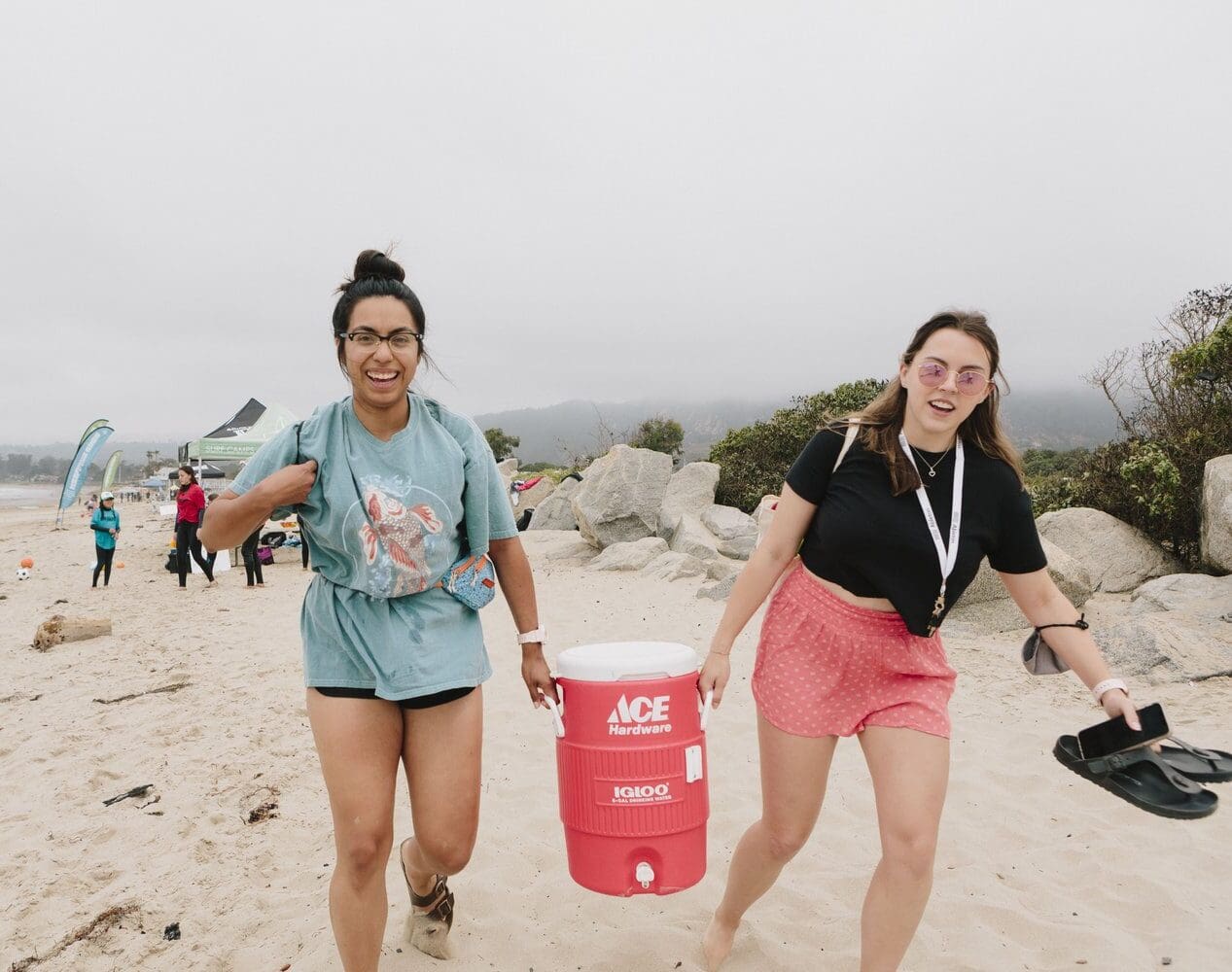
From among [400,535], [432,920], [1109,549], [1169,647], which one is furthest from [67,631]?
[1109,549]

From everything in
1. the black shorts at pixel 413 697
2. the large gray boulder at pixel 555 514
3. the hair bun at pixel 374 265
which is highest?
the hair bun at pixel 374 265

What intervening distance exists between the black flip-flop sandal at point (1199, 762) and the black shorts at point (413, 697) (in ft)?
5.97

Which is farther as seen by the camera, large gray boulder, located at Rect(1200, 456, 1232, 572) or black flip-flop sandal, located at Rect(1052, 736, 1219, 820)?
large gray boulder, located at Rect(1200, 456, 1232, 572)

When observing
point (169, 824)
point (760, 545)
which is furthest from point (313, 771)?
point (760, 545)

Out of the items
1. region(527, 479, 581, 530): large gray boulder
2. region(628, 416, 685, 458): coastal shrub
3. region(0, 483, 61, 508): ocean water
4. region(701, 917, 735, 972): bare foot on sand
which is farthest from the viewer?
region(0, 483, 61, 508): ocean water

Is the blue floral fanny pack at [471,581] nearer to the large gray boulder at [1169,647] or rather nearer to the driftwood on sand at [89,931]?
the driftwood on sand at [89,931]

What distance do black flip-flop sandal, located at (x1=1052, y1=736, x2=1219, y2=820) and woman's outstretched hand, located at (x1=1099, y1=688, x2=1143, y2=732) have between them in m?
0.06

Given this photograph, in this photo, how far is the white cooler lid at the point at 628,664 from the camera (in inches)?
86.8

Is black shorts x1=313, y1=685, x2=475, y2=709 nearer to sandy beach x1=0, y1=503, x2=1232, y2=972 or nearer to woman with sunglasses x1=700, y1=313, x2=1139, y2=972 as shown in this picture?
woman with sunglasses x1=700, y1=313, x2=1139, y2=972

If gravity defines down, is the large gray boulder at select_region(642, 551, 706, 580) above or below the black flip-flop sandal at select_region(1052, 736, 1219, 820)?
below

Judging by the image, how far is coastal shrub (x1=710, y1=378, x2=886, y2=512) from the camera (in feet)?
47.7

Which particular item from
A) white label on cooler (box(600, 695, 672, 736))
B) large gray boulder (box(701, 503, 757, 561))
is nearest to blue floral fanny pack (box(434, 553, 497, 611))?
white label on cooler (box(600, 695, 672, 736))

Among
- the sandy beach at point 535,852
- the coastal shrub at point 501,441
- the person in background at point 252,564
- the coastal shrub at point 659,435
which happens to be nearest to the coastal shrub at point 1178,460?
the sandy beach at point 535,852

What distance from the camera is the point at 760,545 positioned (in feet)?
7.90
